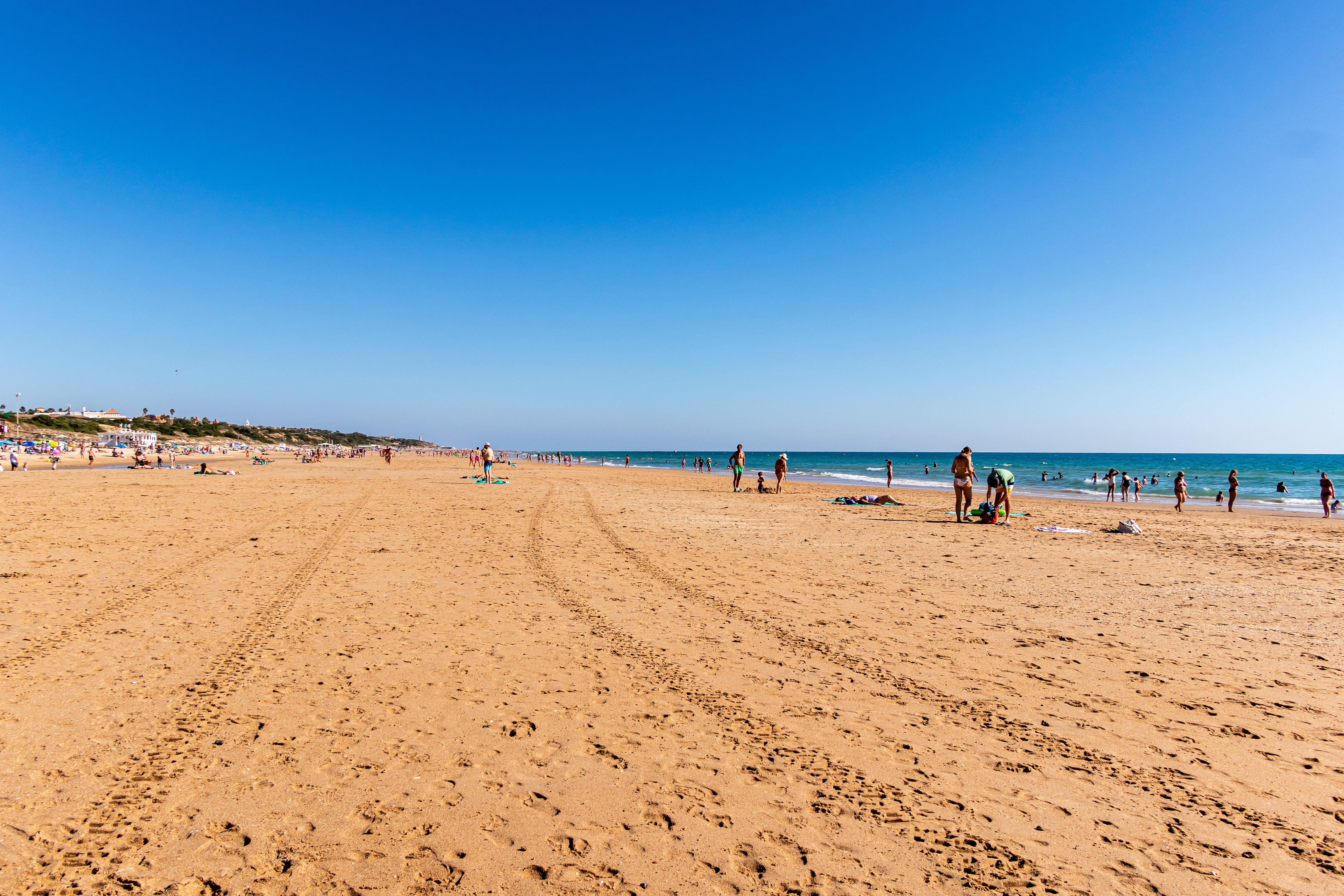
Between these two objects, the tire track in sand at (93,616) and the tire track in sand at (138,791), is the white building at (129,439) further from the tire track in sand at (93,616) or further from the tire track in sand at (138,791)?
the tire track in sand at (138,791)

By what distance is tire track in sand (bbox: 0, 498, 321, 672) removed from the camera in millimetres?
5043

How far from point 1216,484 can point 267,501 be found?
200ft

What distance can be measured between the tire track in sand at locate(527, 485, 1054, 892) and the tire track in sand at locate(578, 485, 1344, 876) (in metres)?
0.92

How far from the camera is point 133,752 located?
11.8ft

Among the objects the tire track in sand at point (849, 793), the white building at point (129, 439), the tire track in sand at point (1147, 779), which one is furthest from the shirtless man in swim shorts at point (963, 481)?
the white building at point (129, 439)

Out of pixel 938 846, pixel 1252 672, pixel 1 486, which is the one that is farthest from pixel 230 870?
pixel 1 486

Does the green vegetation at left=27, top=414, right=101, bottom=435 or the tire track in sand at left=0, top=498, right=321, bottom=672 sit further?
the green vegetation at left=27, top=414, right=101, bottom=435

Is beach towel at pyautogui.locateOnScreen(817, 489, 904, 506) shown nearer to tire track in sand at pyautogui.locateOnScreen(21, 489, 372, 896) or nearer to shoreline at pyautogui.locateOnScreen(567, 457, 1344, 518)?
shoreline at pyautogui.locateOnScreen(567, 457, 1344, 518)

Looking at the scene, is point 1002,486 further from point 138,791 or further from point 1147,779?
point 138,791

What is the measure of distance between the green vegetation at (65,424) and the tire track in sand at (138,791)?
255 ft

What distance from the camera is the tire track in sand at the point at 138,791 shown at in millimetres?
2602

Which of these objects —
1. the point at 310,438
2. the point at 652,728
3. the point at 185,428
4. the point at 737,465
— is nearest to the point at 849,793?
the point at 652,728

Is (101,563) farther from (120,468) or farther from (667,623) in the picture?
(120,468)

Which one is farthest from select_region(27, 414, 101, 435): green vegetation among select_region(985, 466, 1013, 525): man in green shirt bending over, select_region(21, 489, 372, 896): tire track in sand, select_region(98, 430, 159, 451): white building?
select_region(985, 466, 1013, 525): man in green shirt bending over
